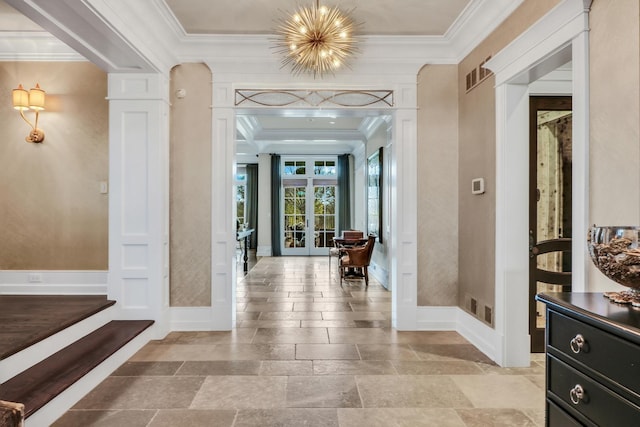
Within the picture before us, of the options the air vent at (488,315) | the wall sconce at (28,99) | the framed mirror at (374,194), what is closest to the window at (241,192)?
the framed mirror at (374,194)

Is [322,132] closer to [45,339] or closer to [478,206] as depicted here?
[478,206]

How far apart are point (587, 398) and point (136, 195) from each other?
12.6ft

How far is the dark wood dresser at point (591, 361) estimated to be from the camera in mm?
1233

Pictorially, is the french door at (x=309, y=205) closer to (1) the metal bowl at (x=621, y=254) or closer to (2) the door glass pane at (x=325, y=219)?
(2) the door glass pane at (x=325, y=219)

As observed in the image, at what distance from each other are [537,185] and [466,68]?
1410 mm

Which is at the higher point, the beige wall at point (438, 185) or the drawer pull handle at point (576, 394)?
the beige wall at point (438, 185)

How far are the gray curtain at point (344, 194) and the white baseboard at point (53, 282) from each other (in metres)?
7.64

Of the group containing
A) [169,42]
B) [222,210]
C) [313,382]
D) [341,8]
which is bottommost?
[313,382]

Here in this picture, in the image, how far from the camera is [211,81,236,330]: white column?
4051mm

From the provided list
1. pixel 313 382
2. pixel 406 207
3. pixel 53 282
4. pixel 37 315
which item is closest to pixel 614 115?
pixel 406 207

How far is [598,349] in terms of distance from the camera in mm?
1354

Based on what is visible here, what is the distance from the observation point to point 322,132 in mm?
8750

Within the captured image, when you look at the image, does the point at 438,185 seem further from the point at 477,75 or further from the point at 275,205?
the point at 275,205

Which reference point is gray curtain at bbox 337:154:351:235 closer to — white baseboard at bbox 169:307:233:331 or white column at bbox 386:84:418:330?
white column at bbox 386:84:418:330
